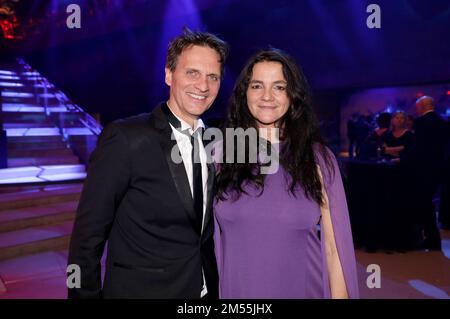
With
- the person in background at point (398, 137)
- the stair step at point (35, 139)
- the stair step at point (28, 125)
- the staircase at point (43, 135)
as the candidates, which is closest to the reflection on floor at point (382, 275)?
the person in background at point (398, 137)

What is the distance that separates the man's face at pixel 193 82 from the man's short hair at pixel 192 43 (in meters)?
0.02

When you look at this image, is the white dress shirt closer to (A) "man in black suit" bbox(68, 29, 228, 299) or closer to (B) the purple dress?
(A) "man in black suit" bbox(68, 29, 228, 299)

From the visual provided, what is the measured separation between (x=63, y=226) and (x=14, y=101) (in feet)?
16.4

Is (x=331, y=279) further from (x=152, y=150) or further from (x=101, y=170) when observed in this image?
(x=101, y=170)

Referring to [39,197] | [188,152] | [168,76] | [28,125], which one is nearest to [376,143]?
[168,76]

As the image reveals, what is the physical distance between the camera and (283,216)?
66.0 inches

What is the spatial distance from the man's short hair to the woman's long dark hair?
0.18 meters

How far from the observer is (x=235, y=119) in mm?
2016

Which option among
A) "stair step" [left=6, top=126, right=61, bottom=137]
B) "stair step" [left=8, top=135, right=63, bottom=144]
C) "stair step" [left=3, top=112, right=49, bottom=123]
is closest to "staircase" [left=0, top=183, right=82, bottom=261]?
"stair step" [left=8, top=135, right=63, bottom=144]

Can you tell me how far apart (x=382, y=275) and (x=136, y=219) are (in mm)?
3181

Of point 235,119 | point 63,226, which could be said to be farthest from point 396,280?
point 63,226

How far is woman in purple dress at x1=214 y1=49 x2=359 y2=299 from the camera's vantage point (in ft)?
5.52

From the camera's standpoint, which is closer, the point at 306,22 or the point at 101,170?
the point at 101,170

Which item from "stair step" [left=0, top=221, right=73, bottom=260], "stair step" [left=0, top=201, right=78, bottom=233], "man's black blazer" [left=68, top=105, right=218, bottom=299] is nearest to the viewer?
"man's black blazer" [left=68, top=105, right=218, bottom=299]
